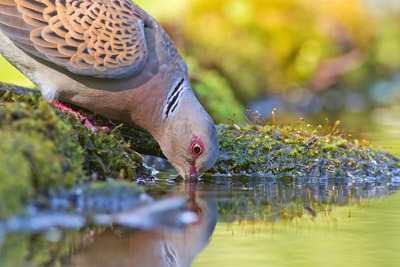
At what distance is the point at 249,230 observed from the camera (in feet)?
14.9

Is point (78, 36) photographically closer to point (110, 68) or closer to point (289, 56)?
point (110, 68)

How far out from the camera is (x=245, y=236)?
14.3 ft

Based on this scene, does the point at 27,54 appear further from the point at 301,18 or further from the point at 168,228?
the point at 301,18

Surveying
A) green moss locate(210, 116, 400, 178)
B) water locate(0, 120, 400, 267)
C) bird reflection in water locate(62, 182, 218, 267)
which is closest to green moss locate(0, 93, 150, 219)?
water locate(0, 120, 400, 267)

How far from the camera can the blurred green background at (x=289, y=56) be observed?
13.4 meters

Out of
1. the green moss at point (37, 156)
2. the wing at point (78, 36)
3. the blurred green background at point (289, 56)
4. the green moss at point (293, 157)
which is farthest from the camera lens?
the blurred green background at point (289, 56)

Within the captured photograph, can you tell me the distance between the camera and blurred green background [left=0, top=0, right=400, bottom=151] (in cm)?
1338

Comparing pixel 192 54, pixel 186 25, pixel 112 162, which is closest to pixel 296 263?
pixel 112 162

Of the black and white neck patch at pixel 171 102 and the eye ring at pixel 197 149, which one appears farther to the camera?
the black and white neck patch at pixel 171 102

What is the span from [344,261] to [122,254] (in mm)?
1472

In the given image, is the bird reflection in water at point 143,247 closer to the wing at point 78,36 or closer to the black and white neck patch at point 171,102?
the black and white neck patch at point 171,102

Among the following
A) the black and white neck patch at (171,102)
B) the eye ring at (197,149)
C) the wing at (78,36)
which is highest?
the wing at (78,36)

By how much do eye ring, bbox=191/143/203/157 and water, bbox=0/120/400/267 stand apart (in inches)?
17.4

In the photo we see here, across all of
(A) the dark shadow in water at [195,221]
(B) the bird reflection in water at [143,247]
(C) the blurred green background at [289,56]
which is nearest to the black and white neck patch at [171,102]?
(A) the dark shadow in water at [195,221]
